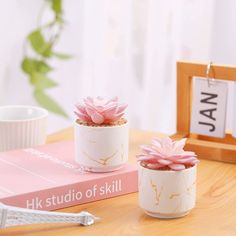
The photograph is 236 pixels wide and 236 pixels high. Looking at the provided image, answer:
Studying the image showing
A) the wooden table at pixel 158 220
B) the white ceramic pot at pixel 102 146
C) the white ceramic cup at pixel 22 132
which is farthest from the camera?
the white ceramic cup at pixel 22 132

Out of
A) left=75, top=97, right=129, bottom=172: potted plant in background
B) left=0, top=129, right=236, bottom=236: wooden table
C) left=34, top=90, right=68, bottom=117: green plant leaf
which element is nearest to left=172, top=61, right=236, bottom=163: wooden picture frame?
left=0, top=129, right=236, bottom=236: wooden table

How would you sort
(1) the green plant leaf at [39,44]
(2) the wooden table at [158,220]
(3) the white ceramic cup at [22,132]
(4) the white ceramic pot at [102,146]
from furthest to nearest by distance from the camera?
(1) the green plant leaf at [39,44], (3) the white ceramic cup at [22,132], (4) the white ceramic pot at [102,146], (2) the wooden table at [158,220]

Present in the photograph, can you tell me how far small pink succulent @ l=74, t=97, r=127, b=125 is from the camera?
107 cm

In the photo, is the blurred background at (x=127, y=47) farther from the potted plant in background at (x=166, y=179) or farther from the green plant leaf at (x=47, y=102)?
the potted plant in background at (x=166, y=179)

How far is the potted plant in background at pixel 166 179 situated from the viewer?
0.95 metres

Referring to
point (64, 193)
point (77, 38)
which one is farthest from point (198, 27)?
point (64, 193)

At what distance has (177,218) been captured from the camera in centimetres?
98

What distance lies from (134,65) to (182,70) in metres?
0.86

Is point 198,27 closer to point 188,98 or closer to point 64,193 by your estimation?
point 188,98

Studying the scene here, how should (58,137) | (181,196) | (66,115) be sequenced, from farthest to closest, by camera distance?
(66,115) < (58,137) < (181,196)

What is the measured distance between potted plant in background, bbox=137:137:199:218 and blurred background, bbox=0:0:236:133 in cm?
113

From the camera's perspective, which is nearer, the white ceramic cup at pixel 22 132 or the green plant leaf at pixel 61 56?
the white ceramic cup at pixel 22 132

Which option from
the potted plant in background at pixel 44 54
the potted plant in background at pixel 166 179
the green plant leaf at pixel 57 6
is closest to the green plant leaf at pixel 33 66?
the potted plant in background at pixel 44 54

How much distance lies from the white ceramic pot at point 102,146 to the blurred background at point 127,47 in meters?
0.98
